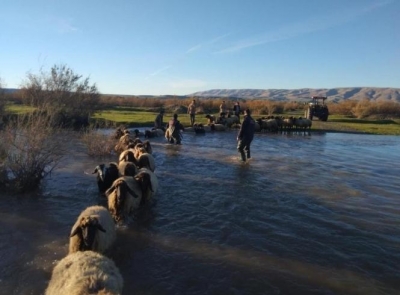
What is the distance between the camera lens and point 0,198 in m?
9.99

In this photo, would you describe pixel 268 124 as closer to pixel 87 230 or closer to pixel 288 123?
pixel 288 123

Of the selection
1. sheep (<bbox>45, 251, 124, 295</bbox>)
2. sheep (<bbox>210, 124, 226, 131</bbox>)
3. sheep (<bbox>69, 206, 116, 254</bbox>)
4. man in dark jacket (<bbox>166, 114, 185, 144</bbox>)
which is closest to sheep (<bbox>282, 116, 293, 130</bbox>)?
sheep (<bbox>210, 124, 226, 131</bbox>)

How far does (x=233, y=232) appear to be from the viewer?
8.14 metres

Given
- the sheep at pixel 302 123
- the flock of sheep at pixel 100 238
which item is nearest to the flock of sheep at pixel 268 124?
the sheep at pixel 302 123

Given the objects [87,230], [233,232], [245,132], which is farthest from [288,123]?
[87,230]

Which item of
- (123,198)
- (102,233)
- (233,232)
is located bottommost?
(233,232)

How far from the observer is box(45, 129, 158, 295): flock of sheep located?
4.65 m

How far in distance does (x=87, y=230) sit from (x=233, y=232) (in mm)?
3300

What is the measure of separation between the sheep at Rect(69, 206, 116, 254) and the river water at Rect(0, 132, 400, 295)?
0.33m

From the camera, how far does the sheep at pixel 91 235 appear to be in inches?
255

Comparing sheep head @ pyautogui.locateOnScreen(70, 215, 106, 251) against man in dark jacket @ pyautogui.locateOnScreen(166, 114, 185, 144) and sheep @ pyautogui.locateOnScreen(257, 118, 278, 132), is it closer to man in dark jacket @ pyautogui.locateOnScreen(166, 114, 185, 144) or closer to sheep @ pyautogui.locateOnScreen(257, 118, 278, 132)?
man in dark jacket @ pyautogui.locateOnScreen(166, 114, 185, 144)

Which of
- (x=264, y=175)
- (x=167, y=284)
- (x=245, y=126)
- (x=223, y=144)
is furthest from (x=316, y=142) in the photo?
(x=167, y=284)

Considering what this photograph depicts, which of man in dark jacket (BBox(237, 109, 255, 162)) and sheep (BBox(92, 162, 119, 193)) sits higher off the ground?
man in dark jacket (BBox(237, 109, 255, 162))

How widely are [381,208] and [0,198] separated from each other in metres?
10.8
